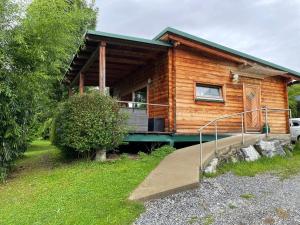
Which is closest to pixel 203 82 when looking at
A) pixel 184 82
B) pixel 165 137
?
pixel 184 82

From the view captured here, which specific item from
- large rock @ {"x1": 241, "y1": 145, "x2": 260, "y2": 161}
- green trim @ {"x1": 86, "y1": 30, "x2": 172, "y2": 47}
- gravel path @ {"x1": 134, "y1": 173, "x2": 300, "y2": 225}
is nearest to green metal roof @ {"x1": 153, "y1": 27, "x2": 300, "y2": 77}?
green trim @ {"x1": 86, "y1": 30, "x2": 172, "y2": 47}

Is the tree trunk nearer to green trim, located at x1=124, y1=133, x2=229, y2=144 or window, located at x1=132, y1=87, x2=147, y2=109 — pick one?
green trim, located at x1=124, y1=133, x2=229, y2=144

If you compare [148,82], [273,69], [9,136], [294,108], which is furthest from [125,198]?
[294,108]

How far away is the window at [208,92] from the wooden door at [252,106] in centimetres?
140

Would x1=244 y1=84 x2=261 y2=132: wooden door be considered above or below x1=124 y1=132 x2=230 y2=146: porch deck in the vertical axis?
above

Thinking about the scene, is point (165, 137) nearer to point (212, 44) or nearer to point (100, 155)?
point (100, 155)

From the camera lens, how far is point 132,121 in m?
10.8

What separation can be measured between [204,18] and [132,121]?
1285 centimetres

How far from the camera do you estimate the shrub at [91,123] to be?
355 inches

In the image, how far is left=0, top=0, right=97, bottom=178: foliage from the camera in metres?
8.55

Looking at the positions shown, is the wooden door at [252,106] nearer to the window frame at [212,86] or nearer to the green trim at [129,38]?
the window frame at [212,86]

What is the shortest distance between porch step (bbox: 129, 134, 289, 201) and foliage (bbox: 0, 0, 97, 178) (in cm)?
429

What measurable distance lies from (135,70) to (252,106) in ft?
17.9

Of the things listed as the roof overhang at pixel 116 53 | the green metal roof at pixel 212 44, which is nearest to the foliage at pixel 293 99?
the green metal roof at pixel 212 44
